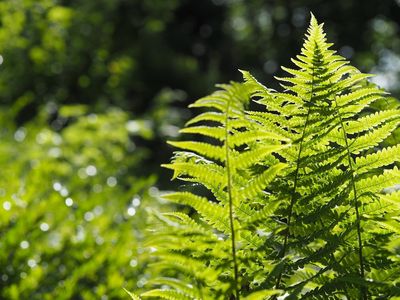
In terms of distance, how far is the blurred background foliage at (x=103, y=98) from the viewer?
2.95 meters

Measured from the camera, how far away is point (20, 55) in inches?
350

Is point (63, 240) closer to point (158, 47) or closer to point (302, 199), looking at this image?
point (302, 199)

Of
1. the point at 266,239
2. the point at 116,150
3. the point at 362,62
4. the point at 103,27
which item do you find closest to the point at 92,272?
the point at 266,239

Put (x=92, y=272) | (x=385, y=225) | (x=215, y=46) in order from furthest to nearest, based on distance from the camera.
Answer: (x=215, y=46)
(x=92, y=272)
(x=385, y=225)

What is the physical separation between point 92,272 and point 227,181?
1804mm

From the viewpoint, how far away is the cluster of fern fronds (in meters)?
1.20

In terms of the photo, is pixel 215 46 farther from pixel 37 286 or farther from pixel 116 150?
pixel 37 286

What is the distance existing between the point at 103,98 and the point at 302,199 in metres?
9.53

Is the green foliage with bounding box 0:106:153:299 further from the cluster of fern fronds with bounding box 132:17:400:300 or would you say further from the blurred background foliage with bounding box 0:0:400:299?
the cluster of fern fronds with bounding box 132:17:400:300

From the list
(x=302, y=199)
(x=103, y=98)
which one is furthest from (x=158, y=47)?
(x=302, y=199)

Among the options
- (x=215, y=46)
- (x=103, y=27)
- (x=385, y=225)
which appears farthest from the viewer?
(x=215, y=46)

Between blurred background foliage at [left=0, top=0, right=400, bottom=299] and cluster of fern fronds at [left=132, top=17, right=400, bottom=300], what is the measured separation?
1.27 m

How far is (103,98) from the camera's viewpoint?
10.6 metres

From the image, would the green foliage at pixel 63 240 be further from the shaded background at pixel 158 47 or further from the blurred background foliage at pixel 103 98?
the shaded background at pixel 158 47
